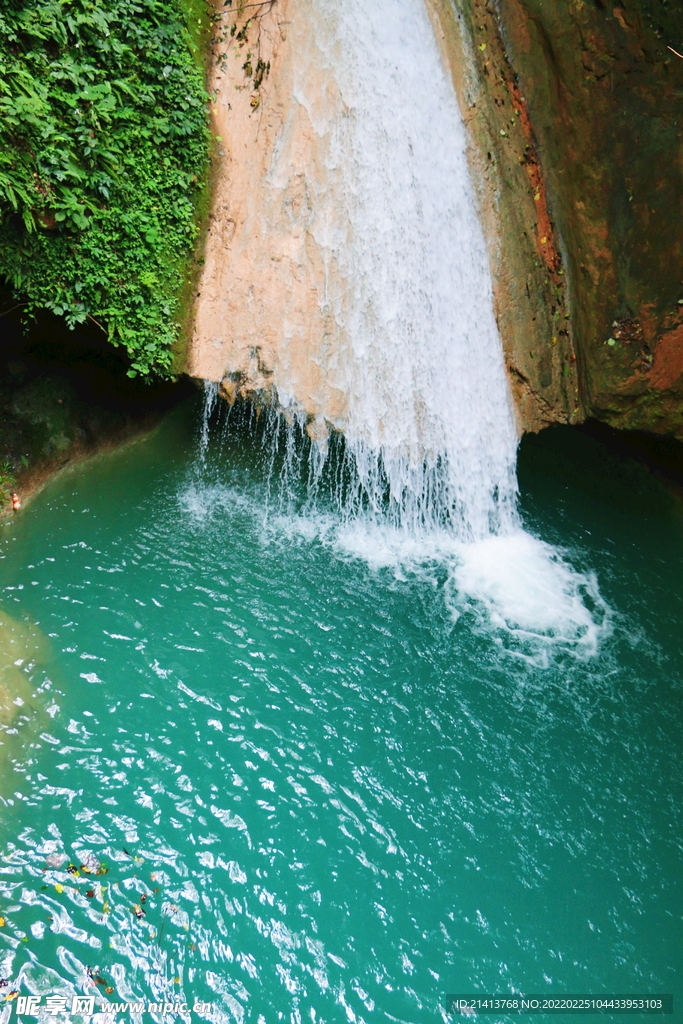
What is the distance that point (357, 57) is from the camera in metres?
6.94

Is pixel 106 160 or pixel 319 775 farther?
pixel 106 160

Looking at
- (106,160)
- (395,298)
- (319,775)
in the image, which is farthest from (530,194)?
(319,775)

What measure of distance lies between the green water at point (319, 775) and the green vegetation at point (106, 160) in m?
2.16

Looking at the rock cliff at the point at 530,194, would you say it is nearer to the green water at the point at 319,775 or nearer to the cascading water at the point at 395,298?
the cascading water at the point at 395,298

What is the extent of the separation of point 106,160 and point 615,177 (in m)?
5.30

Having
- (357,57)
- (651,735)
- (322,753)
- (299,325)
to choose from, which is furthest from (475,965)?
(357,57)

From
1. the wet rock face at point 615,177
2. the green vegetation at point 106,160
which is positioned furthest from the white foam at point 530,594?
the green vegetation at point 106,160

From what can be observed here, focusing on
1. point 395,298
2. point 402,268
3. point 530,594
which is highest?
point 402,268

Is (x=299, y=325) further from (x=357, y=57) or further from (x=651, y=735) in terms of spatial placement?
(x=651, y=735)

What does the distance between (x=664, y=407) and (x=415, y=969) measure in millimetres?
6457

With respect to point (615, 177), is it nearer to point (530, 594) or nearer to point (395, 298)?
point (395, 298)

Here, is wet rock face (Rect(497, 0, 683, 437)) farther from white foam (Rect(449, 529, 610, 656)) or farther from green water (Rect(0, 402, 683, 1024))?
green water (Rect(0, 402, 683, 1024))

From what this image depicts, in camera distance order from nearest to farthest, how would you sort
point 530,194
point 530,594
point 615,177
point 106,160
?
point 106,160 → point 530,594 → point 615,177 → point 530,194

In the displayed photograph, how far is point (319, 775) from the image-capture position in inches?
178
